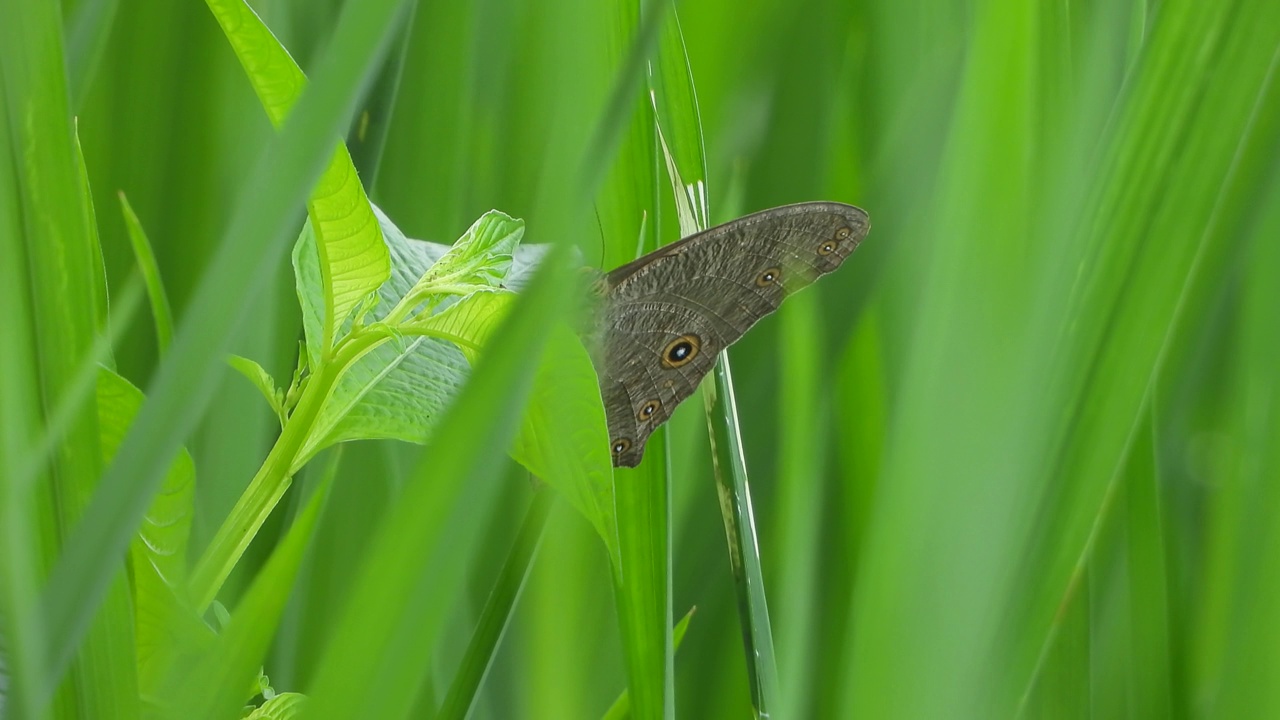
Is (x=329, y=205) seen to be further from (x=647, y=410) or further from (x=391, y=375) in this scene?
(x=647, y=410)

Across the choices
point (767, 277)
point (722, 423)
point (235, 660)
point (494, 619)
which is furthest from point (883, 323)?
point (235, 660)

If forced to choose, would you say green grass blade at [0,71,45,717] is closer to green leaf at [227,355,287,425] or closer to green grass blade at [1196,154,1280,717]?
green leaf at [227,355,287,425]

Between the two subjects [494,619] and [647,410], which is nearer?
[494,619]

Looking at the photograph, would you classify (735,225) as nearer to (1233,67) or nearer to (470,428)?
(1233,67)

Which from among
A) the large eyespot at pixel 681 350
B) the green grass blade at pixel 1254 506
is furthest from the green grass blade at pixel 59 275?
the green grass blade at pixel 1254 506

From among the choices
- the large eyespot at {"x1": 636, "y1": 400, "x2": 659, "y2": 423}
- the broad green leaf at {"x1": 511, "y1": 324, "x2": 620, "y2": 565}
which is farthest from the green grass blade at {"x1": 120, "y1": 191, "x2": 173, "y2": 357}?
the large eyespot at {"x1": 636, "y1": 400, "x2": 659, "y2": 423}

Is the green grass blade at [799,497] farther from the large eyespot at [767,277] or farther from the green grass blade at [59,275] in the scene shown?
the green grass blade at [59,275]

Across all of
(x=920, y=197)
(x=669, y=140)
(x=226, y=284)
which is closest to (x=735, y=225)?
(x=669, y=140)
